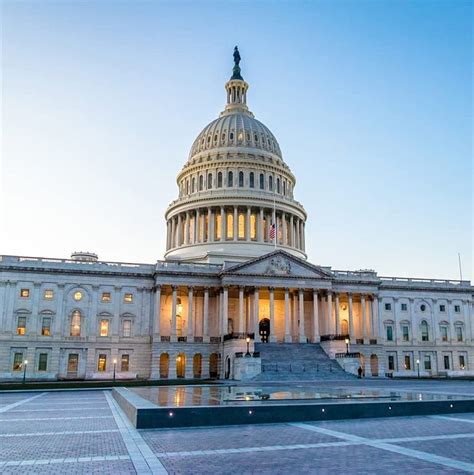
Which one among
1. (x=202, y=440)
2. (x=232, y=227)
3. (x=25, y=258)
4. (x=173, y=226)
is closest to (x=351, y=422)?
(x=202, y=440)

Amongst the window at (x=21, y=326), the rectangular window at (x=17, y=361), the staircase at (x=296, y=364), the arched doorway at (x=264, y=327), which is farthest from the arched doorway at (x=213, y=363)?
the window at (x=21, y=326)

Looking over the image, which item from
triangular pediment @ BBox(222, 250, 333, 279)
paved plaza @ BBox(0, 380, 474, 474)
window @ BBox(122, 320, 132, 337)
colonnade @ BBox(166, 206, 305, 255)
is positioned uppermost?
colonnade @ BBox(166, 206, 305, 255)

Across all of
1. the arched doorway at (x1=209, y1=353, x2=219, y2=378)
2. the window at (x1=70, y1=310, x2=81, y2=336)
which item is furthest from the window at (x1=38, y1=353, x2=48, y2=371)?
the arched doorway at (x1=209, y1=353, x2=219, y2=378)

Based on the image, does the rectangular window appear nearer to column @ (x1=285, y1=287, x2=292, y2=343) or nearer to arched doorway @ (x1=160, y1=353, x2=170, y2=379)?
arched doorway @ (x1=160, y1=353, x2=170, y2=379)

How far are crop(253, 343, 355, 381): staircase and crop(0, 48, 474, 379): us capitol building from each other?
574mm

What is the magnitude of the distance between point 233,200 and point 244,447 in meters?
77.0

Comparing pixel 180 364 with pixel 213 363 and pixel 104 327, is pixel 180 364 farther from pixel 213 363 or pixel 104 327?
pixel 104 327

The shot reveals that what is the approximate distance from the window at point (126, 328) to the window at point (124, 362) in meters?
3.02

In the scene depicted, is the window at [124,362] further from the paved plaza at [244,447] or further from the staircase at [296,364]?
the paved plaza at [244,447]

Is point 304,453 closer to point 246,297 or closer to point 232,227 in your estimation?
point 246,297

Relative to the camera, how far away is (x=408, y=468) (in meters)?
11.9

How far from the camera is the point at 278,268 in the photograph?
241 ft

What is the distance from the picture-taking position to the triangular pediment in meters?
72.1

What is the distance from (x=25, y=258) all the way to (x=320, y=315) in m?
43.5
